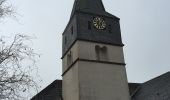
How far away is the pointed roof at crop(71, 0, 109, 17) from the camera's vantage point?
1066 inches

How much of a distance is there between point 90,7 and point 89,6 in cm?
18

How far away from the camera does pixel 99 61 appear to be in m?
24.0

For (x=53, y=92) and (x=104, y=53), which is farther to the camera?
(x=53, y=92)

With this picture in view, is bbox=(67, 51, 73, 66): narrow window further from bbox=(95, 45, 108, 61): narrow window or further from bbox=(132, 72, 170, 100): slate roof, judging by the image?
bbox=(132, 72, 170, 100): slate roof

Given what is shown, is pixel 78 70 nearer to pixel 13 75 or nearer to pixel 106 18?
pixel 106 18

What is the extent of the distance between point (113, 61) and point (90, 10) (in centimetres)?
510

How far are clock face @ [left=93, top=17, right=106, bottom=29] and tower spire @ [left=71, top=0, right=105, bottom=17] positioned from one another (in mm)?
1062

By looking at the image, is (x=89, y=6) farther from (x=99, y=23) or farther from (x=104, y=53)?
(x=104, y=53)

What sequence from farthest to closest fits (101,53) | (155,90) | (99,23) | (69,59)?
(69,59) < (155,90) < (99,23) < (101,53)

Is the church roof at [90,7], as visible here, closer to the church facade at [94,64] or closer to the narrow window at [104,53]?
the church facade at [94,64]

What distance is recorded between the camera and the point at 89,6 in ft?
91.5

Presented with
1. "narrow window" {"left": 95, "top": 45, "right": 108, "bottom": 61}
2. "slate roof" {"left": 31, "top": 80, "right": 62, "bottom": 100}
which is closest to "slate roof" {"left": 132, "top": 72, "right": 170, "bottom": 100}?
"narrow window" {"left": 95, "top": 45, "right": 108, "bottom": 61}

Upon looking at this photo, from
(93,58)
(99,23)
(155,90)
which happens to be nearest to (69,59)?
(93,58)

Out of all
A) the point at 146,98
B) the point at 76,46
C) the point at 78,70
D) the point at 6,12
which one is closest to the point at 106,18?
the point at 76,46
